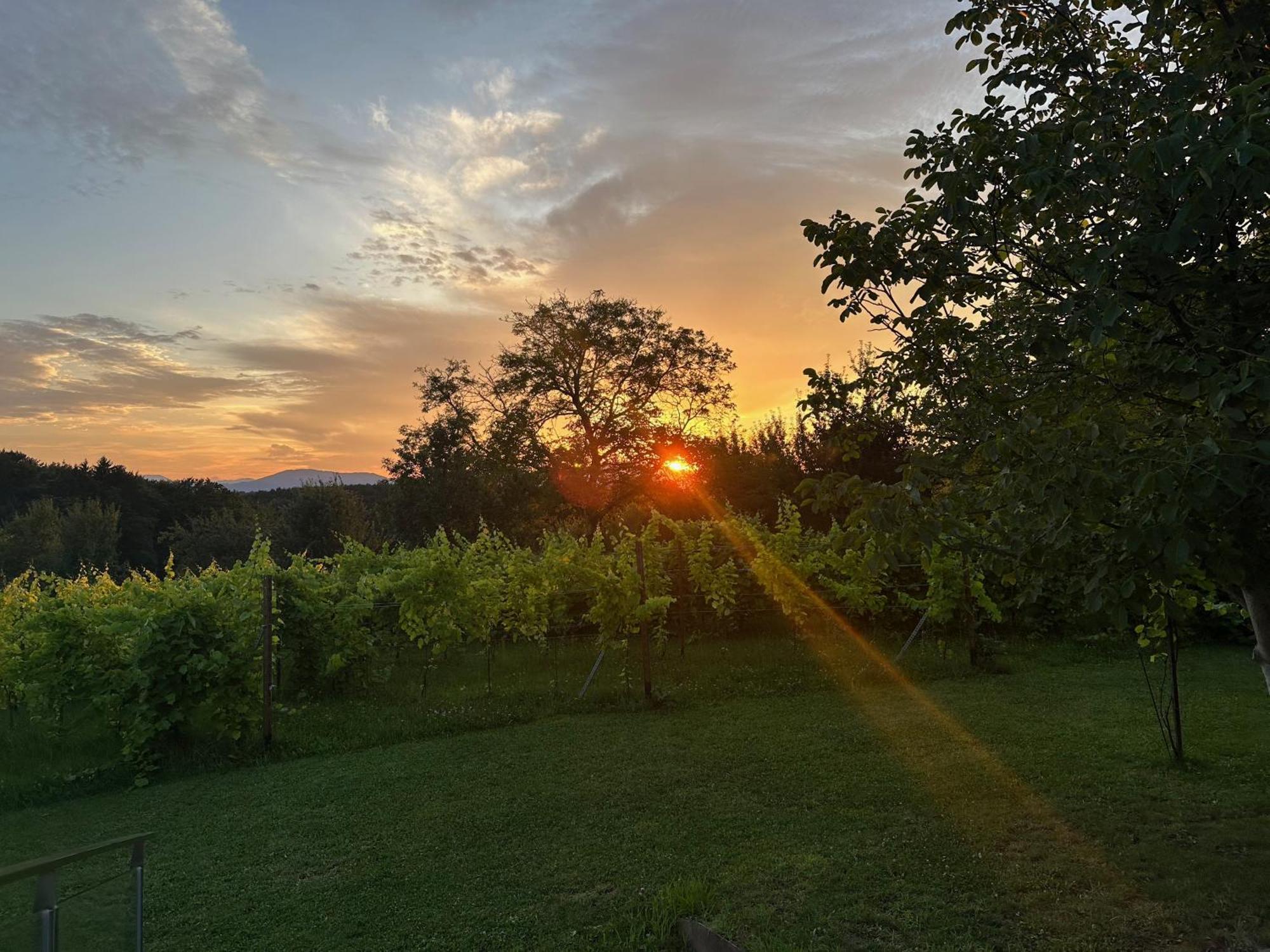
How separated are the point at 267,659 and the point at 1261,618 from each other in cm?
833

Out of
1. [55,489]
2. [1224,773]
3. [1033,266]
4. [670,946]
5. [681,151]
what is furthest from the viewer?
[55,489]

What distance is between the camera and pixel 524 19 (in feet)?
21.7

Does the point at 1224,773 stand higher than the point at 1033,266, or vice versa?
the point at 1033,266

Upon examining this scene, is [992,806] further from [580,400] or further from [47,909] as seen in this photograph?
[580,400]

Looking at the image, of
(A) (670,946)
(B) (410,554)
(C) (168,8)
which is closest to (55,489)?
(B) (410,554)

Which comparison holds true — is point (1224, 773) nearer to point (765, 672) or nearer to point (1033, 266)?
point (1033, 266)

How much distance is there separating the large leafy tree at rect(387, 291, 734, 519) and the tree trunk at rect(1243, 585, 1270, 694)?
2203 cm

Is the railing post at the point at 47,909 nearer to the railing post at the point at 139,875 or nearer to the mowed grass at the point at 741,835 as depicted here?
the railing post at the point at 139,875

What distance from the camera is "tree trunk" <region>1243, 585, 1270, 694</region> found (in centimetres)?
327

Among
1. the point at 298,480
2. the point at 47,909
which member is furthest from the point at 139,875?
the point at 298,480

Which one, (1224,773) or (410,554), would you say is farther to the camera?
(410,554)

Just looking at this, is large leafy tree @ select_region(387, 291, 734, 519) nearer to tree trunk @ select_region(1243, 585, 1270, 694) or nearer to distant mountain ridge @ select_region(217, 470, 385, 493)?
distant mountain ridge @ select_region(217, 470, 385, 493)

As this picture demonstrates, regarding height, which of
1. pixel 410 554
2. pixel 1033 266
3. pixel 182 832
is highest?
pixel 1033 266

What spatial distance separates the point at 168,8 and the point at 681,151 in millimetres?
5691
